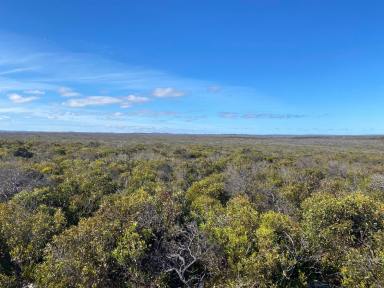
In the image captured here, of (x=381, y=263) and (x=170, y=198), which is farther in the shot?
(x=170, y=198)

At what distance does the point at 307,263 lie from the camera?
22.7 feet

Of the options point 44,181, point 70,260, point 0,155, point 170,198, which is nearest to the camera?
point 70,260

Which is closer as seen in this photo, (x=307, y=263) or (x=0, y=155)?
(x=307, y=263)

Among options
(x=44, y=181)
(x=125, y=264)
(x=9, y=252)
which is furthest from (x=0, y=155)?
(x=125, y=264)

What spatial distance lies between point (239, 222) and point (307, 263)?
1.59 meters

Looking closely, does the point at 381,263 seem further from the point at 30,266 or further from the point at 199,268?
the point at 30,266

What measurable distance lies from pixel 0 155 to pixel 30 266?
896 inches

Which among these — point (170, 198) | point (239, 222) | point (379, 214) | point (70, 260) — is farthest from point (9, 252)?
point (379, 214)

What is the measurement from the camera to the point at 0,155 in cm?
2680

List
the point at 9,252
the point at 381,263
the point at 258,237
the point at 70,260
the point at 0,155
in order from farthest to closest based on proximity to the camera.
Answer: the point at 0,155, the point at 9,252, the point at 258,237, the point at 70,260, the point at 381,263

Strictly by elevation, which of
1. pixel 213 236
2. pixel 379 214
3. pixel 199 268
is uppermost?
pixel 379 214

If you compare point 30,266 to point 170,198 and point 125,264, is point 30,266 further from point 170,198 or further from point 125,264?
point 170,198

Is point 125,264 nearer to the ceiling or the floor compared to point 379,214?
nearer to the floor

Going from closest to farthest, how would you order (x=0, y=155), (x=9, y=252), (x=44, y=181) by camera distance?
(x=9, y=252), (x=44, y=181), (x=0, y=155)
